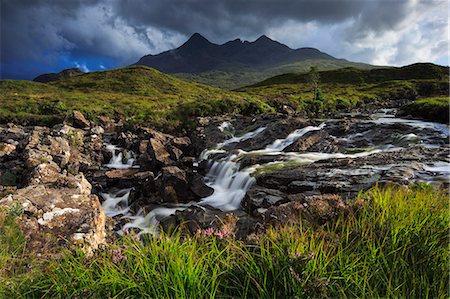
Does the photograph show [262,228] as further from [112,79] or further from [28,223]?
[112,79]

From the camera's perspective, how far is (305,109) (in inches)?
1781

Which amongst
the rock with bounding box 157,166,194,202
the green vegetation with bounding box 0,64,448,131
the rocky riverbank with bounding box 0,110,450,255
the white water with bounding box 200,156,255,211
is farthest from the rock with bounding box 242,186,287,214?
the green vegetation with bounding box 0,64,448,131

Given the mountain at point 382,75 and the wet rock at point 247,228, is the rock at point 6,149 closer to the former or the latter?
the wet rock at point 247,228

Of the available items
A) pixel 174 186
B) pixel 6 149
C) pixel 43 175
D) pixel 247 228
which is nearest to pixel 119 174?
pixel 174 186

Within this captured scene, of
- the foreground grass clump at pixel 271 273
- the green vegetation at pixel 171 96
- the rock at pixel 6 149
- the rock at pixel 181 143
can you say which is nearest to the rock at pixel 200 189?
the rock at pixel 181 143

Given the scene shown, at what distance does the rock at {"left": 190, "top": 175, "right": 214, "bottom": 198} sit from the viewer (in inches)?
623

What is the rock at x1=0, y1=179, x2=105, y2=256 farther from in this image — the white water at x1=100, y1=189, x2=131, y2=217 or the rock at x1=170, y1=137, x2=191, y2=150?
the rock at x1=170, y1=137, x2=191, y2=150

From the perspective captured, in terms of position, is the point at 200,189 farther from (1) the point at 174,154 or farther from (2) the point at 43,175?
(2) the point at 43,175

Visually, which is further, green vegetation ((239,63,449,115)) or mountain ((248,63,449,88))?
mountain ((248,63,449,88))

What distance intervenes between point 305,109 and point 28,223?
140 ft

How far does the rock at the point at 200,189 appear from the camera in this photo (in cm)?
1582

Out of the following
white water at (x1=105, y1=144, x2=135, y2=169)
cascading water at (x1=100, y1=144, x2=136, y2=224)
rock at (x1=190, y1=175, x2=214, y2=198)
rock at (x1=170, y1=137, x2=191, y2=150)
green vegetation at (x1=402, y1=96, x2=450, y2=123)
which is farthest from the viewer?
green vegetation at (x1=402, y1=96, x2=450, y2=123)

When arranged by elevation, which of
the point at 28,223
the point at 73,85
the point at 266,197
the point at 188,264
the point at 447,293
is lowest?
the point at 266,197

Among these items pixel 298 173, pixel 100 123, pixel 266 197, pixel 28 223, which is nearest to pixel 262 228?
pixel 28 223
